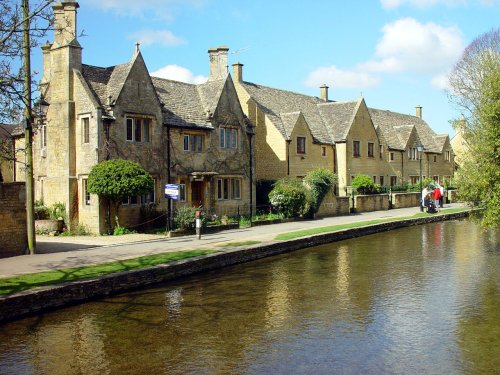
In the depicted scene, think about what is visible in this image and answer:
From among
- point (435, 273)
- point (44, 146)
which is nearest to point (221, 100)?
point (44, 146)

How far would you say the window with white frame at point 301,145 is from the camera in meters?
44.3

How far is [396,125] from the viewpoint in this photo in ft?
204

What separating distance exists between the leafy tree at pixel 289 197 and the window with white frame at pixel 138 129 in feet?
30.1

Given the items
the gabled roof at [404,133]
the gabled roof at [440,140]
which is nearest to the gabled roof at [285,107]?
the gabled roof at [404,133]

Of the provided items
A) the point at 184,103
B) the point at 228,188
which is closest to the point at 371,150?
the point at 228,188

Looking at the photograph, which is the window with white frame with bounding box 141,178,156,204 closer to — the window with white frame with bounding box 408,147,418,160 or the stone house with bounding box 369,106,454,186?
the stone house with bounding box 369,106,454,186

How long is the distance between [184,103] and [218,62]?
7.07 m

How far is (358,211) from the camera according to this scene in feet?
143

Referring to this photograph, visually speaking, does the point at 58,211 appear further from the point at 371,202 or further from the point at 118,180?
the point at 371,202

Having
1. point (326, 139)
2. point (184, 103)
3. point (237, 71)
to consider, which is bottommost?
→ point (326, 139)

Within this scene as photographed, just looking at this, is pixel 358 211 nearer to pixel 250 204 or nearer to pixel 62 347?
pixel 250 204

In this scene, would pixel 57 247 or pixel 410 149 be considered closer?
pixel 57 247

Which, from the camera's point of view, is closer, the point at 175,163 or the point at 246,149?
the point at 175,163

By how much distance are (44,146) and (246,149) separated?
13.0 metres
